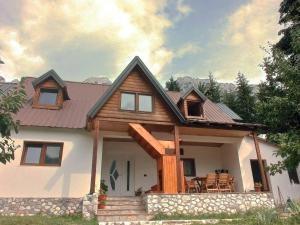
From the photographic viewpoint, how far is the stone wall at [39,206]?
12.2 m

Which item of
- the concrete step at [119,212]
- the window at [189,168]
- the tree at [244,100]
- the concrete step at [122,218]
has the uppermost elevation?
the tree at [244,100]

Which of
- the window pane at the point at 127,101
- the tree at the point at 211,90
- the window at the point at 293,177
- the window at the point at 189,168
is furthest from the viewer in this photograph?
the tree at the point at 211,90

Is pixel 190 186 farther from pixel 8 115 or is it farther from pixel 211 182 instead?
pixel 8 115

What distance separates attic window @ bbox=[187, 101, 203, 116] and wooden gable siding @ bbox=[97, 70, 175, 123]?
2.78 meters

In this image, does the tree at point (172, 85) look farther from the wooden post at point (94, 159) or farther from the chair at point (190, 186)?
the wooden post at point (94, 159)

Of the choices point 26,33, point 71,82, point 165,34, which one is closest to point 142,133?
point 165,34

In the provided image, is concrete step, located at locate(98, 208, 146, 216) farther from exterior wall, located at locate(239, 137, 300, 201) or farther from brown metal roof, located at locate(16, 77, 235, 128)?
exterior wall, located at locate(239, 137, 300, 201)

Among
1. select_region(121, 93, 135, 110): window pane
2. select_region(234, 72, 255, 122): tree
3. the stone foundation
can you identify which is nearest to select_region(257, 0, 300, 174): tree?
select_region(121, 93, 135, 110): window pane

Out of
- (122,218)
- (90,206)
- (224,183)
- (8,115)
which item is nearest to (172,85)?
(224,183)

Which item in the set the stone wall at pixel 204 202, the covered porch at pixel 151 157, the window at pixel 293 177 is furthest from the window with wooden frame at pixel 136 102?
the window at pixel 293 177

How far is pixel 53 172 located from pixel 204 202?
A: 25.0ft

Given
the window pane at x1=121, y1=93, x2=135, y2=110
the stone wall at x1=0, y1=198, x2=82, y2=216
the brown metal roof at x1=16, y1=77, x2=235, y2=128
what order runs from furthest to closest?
the brown metal roof at x1=16, y1=77, x2=235, y2=128 → the window pane at x1=121, y1=93, x2=135, y2=110 → the stone wall at x1=0, y1=198, x2=82, y2=216

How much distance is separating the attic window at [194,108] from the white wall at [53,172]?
21.2 feet

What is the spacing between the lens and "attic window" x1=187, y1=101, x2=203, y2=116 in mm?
16516
